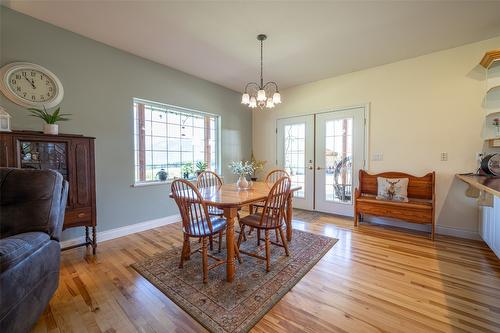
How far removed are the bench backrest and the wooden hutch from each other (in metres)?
3.97

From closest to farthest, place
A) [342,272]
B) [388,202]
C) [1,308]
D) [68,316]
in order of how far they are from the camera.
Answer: [1,308], [68,316], [342,272], [388,202]

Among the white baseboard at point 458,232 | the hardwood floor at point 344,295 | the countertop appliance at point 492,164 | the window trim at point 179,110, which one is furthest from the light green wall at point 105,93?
the countertop appliance at point 492,164

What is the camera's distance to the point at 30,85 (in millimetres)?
2316

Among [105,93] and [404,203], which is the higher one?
[105,93]

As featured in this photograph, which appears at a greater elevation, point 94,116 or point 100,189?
point 94,116

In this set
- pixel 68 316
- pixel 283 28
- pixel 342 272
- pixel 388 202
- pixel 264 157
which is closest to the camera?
pixel 68 316

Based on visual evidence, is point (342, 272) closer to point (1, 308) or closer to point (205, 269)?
point (205, 269)

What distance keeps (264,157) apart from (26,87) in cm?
400

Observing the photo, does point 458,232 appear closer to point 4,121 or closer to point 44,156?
point 44,156

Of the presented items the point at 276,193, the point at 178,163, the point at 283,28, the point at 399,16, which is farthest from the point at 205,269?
the point at 399,16

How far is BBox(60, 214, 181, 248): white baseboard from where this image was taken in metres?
2.62

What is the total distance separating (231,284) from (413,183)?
10.2 ft

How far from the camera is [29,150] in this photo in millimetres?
2082

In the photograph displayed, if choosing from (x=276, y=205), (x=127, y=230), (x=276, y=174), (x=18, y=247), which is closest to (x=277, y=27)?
(x=276, y=205)
